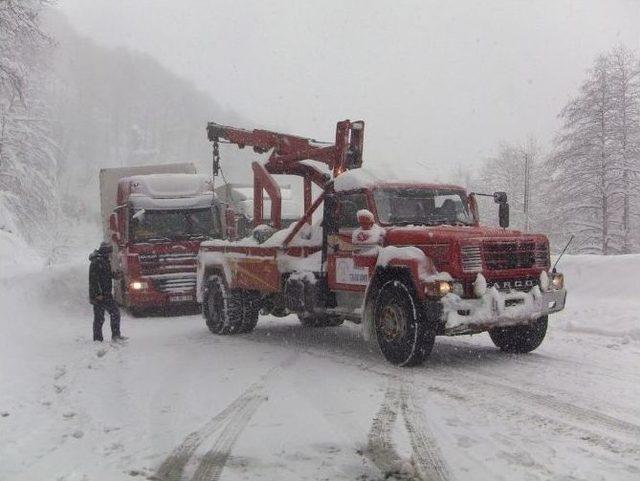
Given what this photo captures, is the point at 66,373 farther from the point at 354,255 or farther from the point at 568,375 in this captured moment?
the point at 568,375

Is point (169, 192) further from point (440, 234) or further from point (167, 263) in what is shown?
point (440, 234)

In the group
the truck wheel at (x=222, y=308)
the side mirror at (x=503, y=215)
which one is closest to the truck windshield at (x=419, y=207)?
the side mirror at (x=503, y=215)

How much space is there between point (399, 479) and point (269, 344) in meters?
6.07

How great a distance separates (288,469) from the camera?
433 cm

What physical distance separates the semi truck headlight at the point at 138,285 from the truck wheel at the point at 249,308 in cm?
361

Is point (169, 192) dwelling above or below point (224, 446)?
above

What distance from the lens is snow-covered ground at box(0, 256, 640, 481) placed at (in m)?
4.42

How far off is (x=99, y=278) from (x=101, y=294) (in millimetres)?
276

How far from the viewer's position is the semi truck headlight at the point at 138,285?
1382 cm

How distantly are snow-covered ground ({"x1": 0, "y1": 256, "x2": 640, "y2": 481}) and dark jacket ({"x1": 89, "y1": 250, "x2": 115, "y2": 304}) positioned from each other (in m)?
0.80

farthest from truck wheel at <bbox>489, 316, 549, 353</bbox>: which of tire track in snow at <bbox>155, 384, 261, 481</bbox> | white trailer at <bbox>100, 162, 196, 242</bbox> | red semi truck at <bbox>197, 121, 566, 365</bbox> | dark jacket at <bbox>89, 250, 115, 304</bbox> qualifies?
white trailer at <bbox>100, 162, 196, 242</bbox>

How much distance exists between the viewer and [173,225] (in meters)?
14.6

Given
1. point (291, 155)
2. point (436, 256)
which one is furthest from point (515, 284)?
point (291, 155)

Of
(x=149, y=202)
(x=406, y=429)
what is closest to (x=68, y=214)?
(x=149, y=202)
